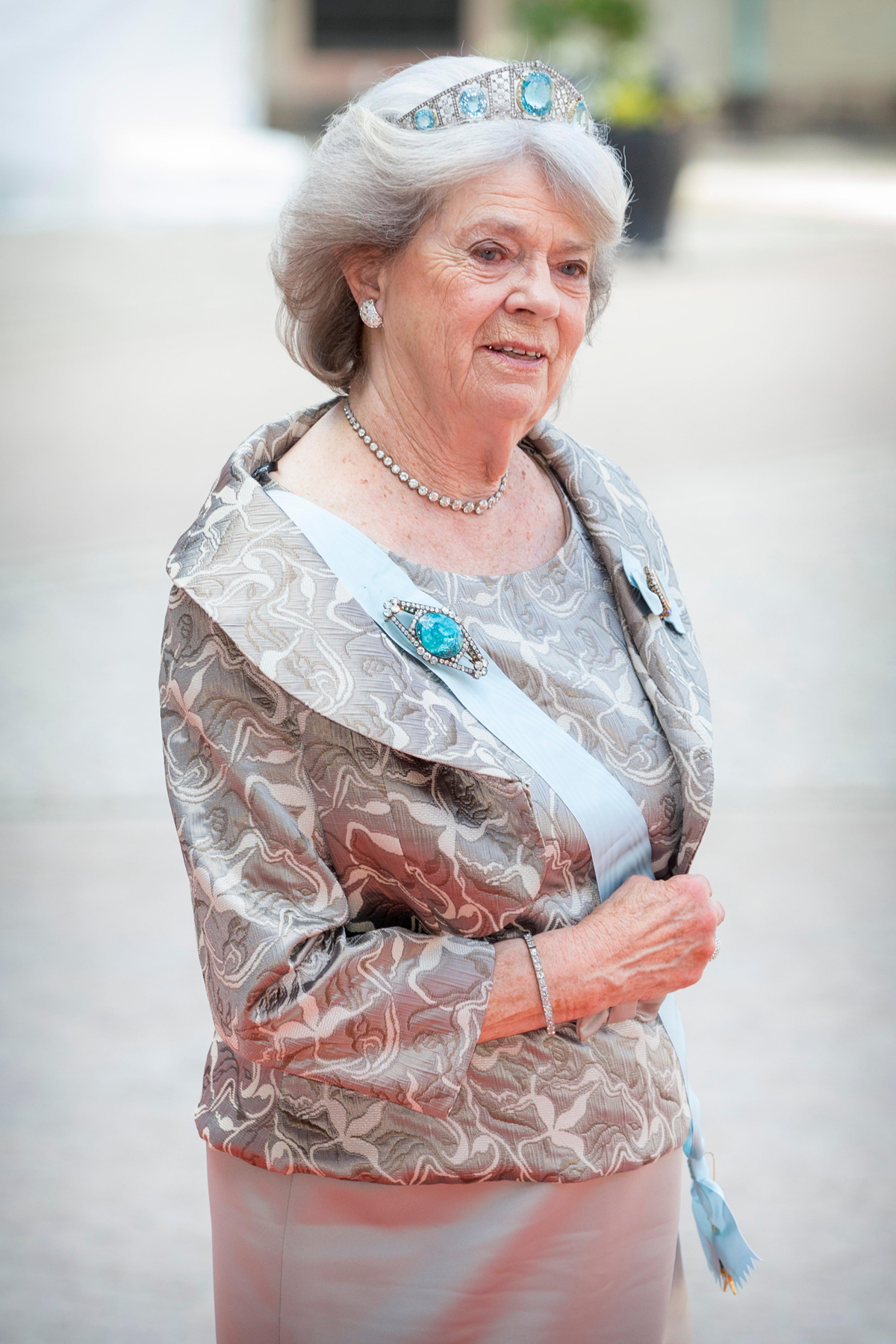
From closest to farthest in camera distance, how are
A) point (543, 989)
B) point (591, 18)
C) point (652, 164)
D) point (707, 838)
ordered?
point (543, 989) → point (707, 838) → point (652, 164) → point (591, 18)

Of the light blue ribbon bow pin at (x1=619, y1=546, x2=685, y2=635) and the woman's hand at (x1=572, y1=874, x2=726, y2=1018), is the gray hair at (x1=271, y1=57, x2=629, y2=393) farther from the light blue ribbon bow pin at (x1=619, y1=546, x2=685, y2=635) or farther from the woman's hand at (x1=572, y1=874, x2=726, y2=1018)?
the woman's hand at (x1=572, y1=874, x2=726, y2=1018)

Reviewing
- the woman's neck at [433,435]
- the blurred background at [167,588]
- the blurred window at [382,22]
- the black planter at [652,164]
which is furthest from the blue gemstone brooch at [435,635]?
the blurred window at [382,22]

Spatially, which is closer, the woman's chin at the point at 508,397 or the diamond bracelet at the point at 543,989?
the diamond bracelet at the point at 543,989

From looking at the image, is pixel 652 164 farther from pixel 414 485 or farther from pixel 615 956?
pixel 615 956

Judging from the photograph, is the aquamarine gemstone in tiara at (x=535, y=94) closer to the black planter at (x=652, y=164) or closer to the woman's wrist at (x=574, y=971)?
the woman's wrist at (x=574, y=971)

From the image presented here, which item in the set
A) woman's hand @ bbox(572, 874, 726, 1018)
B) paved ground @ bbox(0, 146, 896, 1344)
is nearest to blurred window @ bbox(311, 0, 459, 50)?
paved ground @ bbox(0, 146, 896, 1344)

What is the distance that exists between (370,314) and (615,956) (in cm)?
89

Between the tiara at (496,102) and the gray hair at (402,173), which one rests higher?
the tiara at (496,102)

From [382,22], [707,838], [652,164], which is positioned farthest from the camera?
[382,22]

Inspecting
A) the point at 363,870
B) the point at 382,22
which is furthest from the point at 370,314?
the point at 382,22

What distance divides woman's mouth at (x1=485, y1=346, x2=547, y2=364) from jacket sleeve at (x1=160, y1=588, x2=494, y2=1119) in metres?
0.51

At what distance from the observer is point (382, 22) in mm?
30109

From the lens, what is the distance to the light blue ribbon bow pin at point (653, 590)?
2.06 metres

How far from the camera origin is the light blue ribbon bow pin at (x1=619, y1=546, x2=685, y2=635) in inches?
81.0
